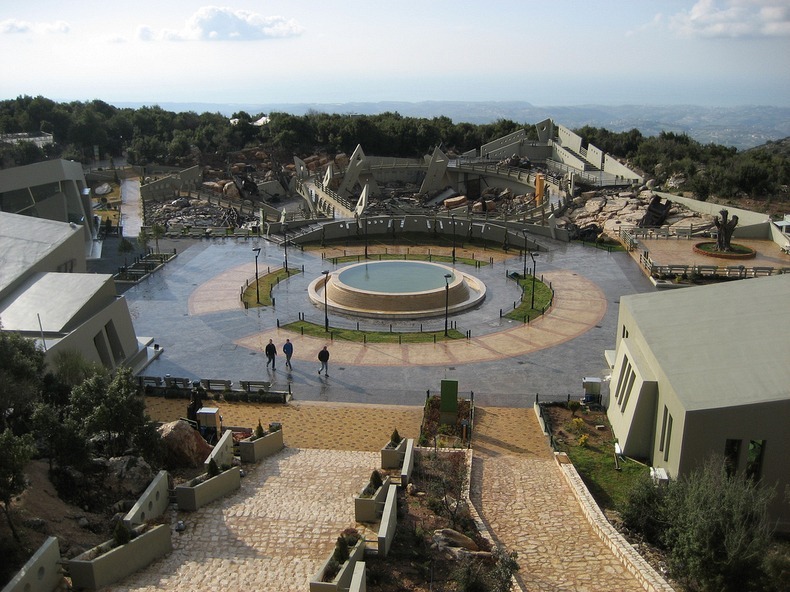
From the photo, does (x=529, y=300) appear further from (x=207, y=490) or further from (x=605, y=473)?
(x=207, y=490)

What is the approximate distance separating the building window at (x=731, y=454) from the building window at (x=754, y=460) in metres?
0.28

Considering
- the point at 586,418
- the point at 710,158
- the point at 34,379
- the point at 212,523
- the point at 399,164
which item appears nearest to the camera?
the point at 212,523

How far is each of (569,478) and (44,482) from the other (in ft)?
44.7

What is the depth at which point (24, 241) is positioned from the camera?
1292 inches

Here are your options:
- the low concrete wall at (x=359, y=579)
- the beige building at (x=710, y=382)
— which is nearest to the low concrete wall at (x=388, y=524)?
the low concrete wall at (x=359, y=579)

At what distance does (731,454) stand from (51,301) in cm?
2485

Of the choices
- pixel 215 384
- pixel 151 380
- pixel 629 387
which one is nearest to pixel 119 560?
pixel 215 384

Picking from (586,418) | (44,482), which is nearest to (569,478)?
(586,418)

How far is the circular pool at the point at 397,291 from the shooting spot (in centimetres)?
3728

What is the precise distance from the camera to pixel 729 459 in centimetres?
1891

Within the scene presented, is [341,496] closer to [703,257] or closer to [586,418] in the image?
[586,418]

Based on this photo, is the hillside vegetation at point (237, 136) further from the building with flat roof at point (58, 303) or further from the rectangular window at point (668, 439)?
the rectangular window at point (668, 439)

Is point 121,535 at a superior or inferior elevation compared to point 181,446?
superior

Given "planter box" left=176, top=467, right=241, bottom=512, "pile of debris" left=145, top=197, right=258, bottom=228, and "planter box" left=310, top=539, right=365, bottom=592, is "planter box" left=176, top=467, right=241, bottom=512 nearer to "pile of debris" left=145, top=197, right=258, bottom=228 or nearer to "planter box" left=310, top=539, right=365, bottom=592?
"planter box" left=310, top=539, right=365, bottom=592
